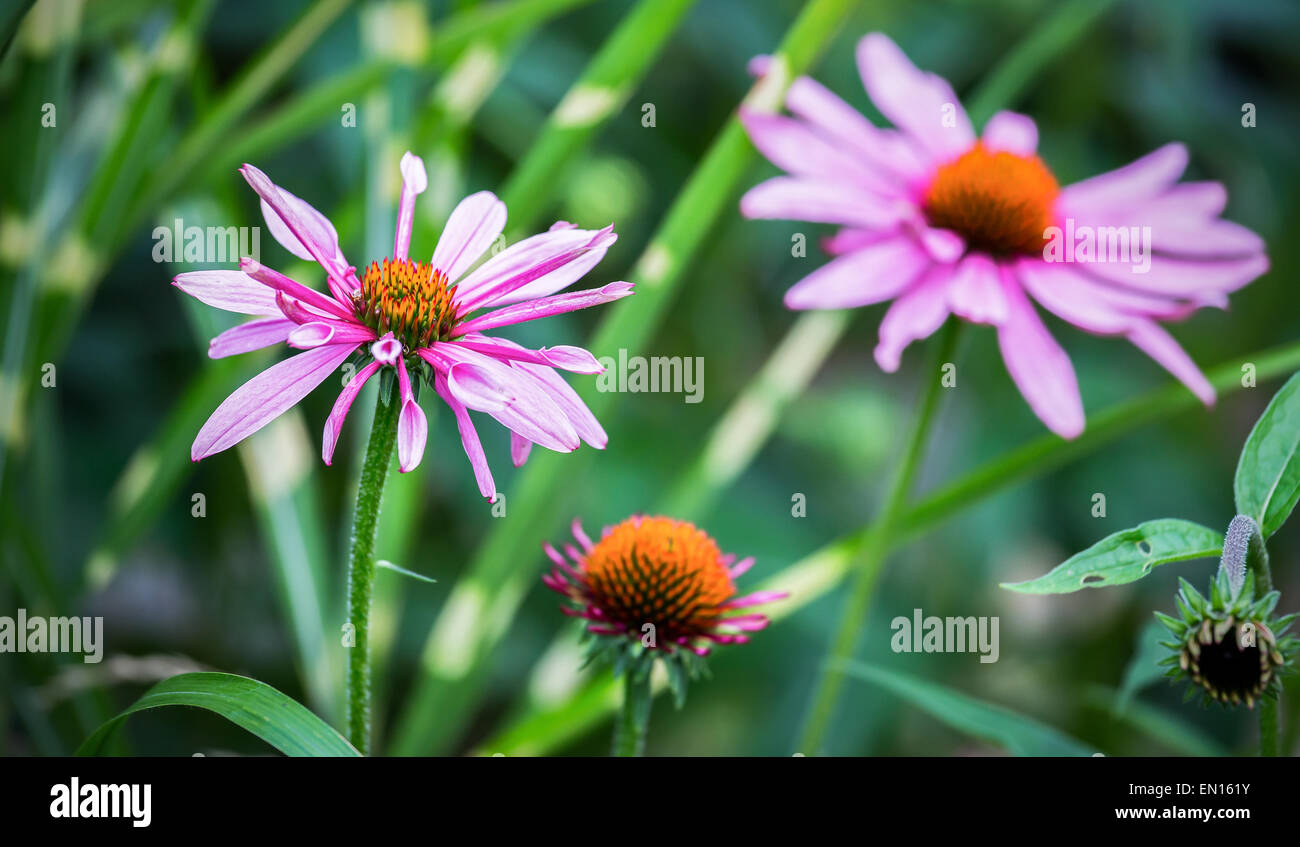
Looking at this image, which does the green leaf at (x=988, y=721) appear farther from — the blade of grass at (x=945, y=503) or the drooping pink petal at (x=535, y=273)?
the drooping pink petal at (x=535, y=273)

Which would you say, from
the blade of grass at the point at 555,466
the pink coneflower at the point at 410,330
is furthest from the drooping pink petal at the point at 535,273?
the blade of grass at the point at 555,466

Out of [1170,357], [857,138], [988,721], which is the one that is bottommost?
[988,721]

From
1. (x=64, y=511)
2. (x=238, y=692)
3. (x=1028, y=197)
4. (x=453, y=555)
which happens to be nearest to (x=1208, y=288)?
(x=1028, y=197)

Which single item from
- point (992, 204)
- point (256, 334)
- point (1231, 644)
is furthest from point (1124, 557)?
point (256, 334)

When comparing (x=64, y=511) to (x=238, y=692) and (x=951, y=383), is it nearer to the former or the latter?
(x=238, y=692)

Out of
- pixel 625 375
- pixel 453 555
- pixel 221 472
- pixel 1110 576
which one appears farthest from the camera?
pixel 453 555

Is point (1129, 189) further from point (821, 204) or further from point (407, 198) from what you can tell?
point (407, 198)

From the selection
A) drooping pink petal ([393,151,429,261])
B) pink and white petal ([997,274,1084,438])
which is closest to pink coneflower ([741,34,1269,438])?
pink and white petal ([997,274,1084,438])
